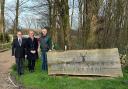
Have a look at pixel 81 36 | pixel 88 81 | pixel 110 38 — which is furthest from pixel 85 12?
pixel 88 81

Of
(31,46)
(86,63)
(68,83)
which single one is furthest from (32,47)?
(68,83)

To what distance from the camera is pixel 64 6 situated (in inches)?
797

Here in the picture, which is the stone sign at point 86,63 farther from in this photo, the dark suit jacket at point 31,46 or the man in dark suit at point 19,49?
the man in dark suit at point 19,49

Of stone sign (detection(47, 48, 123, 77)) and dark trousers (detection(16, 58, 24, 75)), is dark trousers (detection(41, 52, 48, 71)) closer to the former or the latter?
stone sign (detection(47, 48, 123, 77))

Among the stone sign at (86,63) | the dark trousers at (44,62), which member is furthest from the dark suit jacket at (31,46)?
the stone sign at (86,63)

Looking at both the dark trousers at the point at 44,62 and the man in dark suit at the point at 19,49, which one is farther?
the dark trousers at the point at 44,62

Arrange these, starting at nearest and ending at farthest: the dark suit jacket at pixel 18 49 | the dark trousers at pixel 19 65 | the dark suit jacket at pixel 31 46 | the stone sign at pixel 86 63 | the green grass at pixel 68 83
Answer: the green grass at pixel 68 83 < the stone sign at pixel 86 63 < the dark suit jacket at pixel 18 49 < the dark trousers at pixel 19 65 < the dark suit jacket at pixel 31 46

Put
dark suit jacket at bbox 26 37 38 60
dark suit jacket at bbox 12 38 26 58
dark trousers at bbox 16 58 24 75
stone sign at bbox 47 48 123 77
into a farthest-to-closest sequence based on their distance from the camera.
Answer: dark suit jacket at bbox 26 37 38 60
dark trousers at bbox 16 58 24 75
dark suit jacket at bbox 12 38 26 58
stone sign at bbox 47 48 123 77

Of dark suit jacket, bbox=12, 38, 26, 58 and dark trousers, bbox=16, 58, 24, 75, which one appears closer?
dark suit jacket, bbox=12, 38, 26, 58

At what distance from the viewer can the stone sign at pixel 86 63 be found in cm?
1429

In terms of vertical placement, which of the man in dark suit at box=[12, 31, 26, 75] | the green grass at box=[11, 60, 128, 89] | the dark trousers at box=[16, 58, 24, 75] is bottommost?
the green grass at box=[11, 60, 128, 89]

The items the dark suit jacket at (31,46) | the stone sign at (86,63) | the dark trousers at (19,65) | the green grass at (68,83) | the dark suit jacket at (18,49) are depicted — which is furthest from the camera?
the dark suit jacket at (31,46)

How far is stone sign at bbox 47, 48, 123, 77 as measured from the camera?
14289mm

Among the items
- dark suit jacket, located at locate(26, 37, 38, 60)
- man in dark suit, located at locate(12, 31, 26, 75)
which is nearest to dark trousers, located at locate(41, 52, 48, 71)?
dark suit jacket, located at locate(26, 37, 38, 60)
